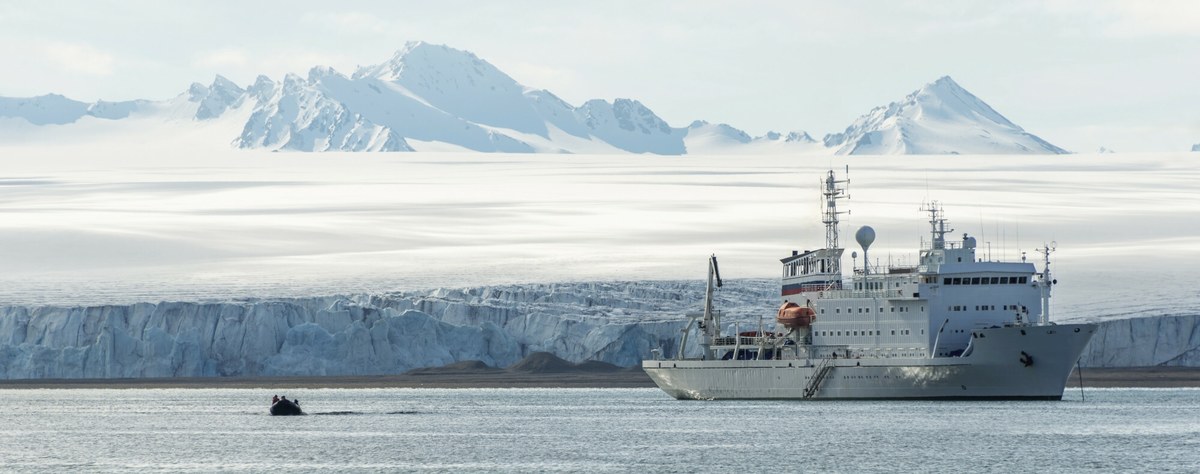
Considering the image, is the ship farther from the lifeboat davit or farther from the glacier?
the glacier

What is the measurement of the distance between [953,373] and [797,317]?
8933mm

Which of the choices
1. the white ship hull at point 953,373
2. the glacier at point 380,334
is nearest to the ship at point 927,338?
the white ship hull at point 953,373

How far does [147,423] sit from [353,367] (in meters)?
50.3

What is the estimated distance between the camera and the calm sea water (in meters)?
56.5

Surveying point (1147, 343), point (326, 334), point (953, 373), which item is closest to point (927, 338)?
point (953, 373)

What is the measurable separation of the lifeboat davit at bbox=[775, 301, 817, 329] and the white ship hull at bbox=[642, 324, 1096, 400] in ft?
5.92

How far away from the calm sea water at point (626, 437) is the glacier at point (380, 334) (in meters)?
31.5

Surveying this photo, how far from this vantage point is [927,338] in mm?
81500

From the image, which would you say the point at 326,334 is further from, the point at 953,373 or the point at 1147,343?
the point at 953,373

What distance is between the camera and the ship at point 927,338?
3147 inches

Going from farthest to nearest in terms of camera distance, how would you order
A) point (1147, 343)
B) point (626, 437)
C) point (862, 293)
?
point (1147, 343)
point (862, 293)
point (626, 437)

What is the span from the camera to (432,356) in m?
133

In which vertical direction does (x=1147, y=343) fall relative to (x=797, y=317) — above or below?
below

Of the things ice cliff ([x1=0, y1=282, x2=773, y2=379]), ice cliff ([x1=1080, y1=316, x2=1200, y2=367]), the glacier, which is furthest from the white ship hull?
ice cliff ([x1=1080, y1=316, x2=1200, y2=367])
